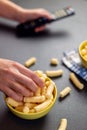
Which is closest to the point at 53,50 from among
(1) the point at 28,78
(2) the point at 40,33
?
(2) the point at 40,33

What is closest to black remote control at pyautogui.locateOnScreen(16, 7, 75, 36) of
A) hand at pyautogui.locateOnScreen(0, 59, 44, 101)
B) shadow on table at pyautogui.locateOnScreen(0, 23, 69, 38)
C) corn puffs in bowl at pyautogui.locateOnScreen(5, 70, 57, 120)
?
shadow on table at pyautogui.locateOnScreen(0, 23, 69, 38)

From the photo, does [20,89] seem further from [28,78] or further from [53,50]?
[53,50]

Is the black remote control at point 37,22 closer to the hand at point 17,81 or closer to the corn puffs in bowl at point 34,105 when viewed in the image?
the hand at point 17,81

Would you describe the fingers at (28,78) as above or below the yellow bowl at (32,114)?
above

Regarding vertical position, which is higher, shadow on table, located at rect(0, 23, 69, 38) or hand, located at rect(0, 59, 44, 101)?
hand, located at rect(0, 59, 44, 101)

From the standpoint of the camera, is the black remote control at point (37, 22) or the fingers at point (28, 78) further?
the black remote control at point (37, 22)

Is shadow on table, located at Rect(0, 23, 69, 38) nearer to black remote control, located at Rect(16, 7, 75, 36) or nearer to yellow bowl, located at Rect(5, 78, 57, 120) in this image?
black remote control, located at Rect(16, 7, 75, 36)

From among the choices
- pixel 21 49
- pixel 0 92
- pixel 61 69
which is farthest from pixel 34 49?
pixel 0 92

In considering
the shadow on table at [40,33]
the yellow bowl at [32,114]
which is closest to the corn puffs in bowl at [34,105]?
the yellow bowl at [32,114]
